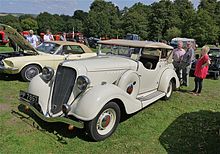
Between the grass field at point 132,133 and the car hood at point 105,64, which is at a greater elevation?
the car hood at point 105,64

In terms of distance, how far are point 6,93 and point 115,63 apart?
11.8 ft

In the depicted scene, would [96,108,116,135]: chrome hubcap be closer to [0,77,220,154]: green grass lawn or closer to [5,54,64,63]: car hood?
[0,77,220,154]: green grass lawn

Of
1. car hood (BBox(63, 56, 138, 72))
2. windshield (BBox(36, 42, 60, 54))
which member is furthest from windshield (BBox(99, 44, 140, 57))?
windshield (BBox(36, 42, 60, 54))

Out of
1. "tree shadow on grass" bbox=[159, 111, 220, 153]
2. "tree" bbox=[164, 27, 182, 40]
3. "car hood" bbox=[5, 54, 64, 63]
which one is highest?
"tree" bbox=[164, 27, 182, 40]

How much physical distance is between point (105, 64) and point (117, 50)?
144cm

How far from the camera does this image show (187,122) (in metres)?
6.12

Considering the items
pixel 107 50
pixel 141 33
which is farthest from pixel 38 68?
pixel 141 33

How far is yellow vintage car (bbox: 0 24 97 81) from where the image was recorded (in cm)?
851

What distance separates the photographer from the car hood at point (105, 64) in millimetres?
5148

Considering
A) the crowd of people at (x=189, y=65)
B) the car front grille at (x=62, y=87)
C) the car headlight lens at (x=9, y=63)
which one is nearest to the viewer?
the car front grille at (x=62, y=87)

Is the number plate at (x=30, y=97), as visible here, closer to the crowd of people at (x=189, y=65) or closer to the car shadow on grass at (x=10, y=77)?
the car shadow on grass at (x=10, y=77)

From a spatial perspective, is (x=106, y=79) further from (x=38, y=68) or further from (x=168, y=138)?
(x=38, y=68)

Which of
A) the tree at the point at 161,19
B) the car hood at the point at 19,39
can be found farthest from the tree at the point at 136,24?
the car hood at the point at 19,39

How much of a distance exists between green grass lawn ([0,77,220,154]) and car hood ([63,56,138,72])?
120cm
